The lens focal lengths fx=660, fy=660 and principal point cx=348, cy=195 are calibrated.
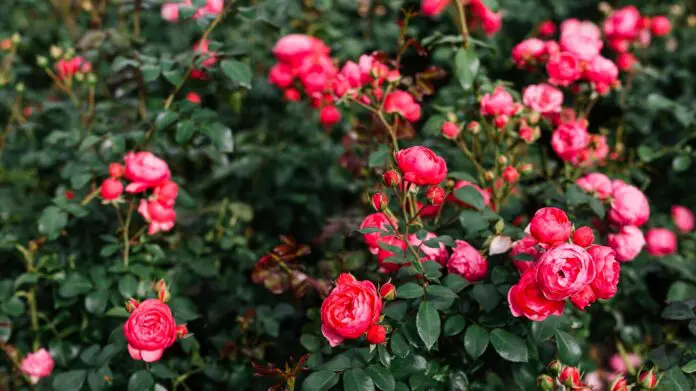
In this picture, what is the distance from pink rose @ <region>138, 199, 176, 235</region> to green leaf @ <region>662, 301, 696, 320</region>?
47.7 inches

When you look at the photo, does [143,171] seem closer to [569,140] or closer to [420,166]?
[420,166]

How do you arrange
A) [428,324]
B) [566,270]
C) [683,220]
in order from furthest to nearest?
1. [683,220]
2. [428,324]
3. [566,270]

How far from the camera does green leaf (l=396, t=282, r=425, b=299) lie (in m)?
1.26

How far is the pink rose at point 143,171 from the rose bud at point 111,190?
0.09ft

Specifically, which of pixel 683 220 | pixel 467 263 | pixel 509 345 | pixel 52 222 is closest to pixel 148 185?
pixel 52 222

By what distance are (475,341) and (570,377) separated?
190 mm

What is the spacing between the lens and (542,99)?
1.70 meters

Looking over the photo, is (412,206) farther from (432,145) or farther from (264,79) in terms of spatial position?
(264,79)

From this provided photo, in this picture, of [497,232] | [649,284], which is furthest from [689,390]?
[649,284]

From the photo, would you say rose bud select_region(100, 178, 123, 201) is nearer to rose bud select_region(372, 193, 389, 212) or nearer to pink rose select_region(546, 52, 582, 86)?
rose bud select_region(372, 193, 389, 212)

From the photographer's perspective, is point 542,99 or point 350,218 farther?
point 350,218

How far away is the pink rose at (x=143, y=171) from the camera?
1629mm

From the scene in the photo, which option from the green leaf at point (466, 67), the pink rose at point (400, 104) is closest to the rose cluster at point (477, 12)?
the green leaf at point (466, 67)

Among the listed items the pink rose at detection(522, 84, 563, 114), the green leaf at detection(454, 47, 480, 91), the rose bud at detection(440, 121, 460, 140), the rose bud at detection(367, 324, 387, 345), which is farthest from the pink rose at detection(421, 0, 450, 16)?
the rose bud at detection(367, 324, 387, 345)
